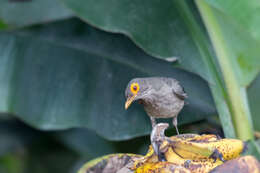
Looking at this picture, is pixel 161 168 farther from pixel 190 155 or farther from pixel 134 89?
pixel 134 89

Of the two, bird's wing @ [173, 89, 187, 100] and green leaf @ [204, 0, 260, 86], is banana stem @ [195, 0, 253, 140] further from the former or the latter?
bird's wing @ [173, 89, 187, 100]

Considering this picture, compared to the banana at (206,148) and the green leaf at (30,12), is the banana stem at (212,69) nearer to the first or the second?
the banana at (206,148)

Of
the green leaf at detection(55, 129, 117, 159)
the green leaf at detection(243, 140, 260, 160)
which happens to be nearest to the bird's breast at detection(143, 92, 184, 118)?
the green leaf at detection(243, 140, 260, 160)

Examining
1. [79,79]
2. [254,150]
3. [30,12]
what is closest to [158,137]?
[254,150]

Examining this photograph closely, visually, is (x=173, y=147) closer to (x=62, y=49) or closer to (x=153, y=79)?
(x=153, y=79)

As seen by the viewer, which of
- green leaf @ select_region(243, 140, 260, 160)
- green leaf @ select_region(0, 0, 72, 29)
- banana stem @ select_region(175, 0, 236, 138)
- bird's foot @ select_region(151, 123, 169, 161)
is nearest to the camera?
bird's foot @ select_region(151, 123, 169, 161)

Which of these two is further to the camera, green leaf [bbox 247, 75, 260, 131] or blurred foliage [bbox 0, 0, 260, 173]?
green leaf [bbox 247, 75, 260, 131]

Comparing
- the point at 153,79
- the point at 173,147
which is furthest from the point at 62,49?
the point at 173,147
